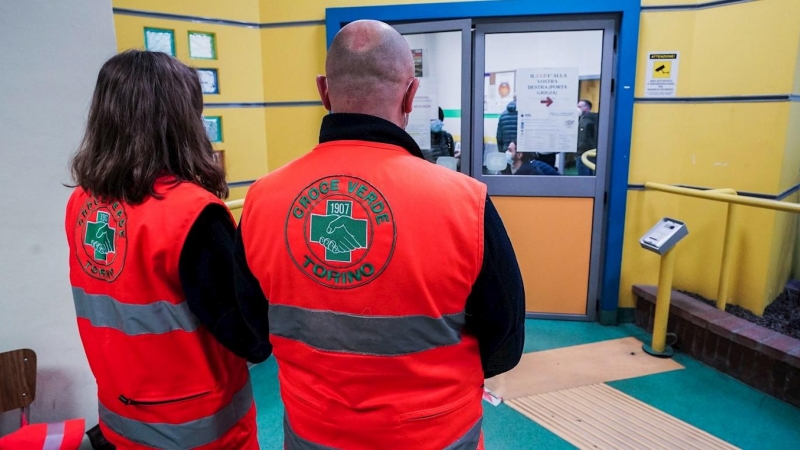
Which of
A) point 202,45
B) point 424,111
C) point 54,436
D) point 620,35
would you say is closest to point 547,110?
point 620,35

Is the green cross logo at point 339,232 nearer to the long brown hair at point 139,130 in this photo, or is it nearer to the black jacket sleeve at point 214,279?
the black jacket sleeve at point 214,279

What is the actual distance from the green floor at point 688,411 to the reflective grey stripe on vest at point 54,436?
86cm

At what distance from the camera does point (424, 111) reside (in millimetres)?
3734

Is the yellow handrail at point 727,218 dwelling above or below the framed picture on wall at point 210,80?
below

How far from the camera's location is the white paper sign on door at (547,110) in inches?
140

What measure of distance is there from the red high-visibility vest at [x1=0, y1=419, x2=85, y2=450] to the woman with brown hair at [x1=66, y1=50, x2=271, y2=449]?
73 centimetres

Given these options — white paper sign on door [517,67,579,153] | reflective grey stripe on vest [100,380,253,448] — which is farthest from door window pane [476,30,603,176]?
reflective grey stripe on vest [100,380,253,448]

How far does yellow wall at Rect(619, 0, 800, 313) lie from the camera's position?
3.04 meters

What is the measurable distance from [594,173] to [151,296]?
3.22 meters

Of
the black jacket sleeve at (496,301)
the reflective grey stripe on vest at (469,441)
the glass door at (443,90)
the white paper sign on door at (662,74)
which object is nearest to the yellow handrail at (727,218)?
the white paper sign on door at (662,74)

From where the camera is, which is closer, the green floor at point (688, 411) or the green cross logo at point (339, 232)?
the green cross logo at point (339, 232)

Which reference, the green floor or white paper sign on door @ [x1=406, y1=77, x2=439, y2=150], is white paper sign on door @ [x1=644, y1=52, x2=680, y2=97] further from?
the green floor

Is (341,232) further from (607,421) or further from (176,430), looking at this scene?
(607,421)

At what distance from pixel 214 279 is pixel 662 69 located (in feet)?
10.9
